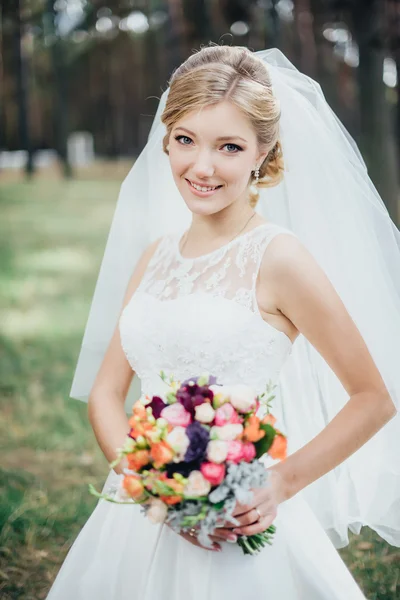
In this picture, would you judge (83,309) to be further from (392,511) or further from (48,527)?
(392,511)

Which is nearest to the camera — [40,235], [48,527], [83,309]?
[48,527]

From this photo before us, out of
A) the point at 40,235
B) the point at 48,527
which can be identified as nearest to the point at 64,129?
the point at 40,235

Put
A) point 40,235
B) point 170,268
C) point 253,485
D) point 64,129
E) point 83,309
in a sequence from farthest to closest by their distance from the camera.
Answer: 1. point 64,129
2. point 40,235
3. point 83,309
4. point 170,268
5. point 253,485

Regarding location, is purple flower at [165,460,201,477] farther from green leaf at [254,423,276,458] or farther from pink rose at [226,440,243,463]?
green leaf at [254,423,276,458]

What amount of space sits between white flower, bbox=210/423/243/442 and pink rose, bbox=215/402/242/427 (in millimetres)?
13

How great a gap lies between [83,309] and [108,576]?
8.40 metres

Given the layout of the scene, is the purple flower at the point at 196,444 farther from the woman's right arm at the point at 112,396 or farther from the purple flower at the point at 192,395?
the woman's right arm at the point at 112,396

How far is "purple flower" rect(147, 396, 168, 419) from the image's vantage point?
2182 millimetres

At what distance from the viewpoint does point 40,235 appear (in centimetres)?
1684

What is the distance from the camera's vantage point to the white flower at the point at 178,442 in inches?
81.4

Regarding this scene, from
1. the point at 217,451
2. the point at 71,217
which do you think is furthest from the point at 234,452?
the point at 71,217

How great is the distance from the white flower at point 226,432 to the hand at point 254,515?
0.24 meters

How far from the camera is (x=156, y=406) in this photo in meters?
2.19

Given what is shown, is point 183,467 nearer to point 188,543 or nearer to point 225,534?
point 225,534
